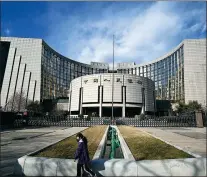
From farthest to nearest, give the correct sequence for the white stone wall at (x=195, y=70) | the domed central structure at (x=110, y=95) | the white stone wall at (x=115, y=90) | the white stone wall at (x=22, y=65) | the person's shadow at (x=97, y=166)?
the white stone wall at (x=195, y=70)
the white stone wall at (x=22, y=65)
the white stone wall at (x=115, y=90)
the domed central structure at (x=110, y=95)
the person's shadow at (x=97, y=166)

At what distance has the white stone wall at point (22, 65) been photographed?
4313 inches

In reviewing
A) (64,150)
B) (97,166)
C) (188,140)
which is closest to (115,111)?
(188,140)

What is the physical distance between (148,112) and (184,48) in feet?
128

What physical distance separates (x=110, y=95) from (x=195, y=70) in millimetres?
46888

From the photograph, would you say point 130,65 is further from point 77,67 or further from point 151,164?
point 151,164

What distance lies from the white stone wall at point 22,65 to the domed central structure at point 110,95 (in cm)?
2187

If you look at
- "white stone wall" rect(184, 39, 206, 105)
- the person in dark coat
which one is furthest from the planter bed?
"white stone wall" rect(184, 39, 206, 105)

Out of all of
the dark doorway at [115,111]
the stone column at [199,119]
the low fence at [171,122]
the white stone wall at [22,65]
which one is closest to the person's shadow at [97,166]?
the stone column at [199,119]

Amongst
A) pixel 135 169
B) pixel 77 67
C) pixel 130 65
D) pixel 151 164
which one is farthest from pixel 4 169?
pixel 130 65

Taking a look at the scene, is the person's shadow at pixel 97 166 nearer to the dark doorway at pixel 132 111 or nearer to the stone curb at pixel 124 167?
the stone curb at pixel 124 167

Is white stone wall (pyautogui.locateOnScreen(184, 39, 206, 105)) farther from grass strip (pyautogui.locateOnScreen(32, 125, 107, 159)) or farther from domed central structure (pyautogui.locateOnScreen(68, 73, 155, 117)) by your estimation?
grass strip (pyautogui.locateOnScreen(32, 125, 107, 159))

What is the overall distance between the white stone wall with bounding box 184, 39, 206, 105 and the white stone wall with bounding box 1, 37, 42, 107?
76.6 m

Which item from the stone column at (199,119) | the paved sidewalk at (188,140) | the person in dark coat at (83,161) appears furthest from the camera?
the stone column at (199,119)

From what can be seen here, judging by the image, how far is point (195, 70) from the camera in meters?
115
